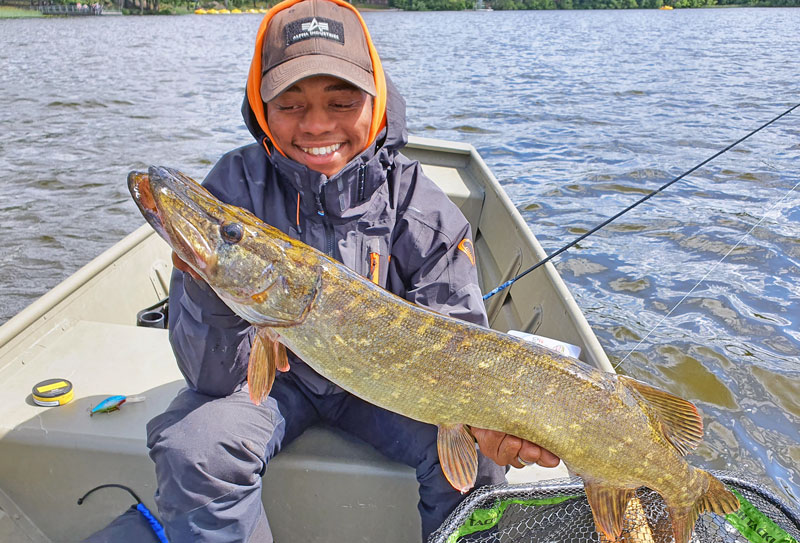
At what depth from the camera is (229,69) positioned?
21.2m

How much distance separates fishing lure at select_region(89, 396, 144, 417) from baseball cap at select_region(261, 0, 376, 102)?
53.0 inches

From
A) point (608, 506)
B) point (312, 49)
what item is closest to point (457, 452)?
point (608, 506)

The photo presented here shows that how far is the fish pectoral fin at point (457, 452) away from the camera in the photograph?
1968 millimetres

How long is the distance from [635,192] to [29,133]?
11.4 m

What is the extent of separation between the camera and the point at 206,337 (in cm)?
203

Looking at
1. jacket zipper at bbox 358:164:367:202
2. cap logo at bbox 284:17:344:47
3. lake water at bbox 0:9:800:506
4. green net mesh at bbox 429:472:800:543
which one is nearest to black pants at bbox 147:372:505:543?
green net mesh at bbox 429:472:800:543

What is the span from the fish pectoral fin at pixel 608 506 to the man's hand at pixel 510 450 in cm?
16

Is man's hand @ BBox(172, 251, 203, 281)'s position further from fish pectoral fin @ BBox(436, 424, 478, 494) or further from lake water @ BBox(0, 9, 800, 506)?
lake water @ BBox(0, 9, 800, 506)

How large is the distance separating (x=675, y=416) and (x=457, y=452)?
0.75m

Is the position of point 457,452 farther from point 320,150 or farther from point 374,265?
point 320,150

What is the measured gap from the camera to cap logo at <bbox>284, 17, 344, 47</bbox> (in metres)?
2.19

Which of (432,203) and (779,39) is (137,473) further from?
(779,39)

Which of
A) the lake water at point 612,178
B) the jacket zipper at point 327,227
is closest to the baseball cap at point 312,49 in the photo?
the jacket zipper at point 327,227

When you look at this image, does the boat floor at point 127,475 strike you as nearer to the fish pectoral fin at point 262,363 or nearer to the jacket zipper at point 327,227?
the fish pectoral fin at point 262,363
